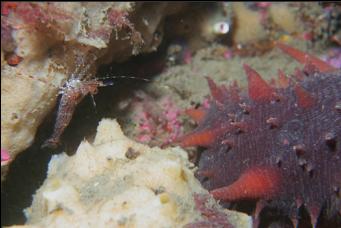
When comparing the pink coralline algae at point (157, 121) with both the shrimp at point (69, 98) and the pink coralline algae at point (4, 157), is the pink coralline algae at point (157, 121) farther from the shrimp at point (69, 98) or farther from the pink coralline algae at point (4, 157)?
the pink coralline algae at point (4, 157)

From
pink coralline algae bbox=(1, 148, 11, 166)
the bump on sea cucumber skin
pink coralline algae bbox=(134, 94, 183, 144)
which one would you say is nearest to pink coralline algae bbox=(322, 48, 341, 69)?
the bump on sea cucumber skin

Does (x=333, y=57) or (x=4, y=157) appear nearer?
(x=4, y=157)

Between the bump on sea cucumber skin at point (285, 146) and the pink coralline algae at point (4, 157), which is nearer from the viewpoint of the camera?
the bump on sea cucumber skin at point (285, 146)

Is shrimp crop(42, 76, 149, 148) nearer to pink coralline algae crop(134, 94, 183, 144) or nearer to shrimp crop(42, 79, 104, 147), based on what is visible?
shrimp crop(42, 79, 104, 147)

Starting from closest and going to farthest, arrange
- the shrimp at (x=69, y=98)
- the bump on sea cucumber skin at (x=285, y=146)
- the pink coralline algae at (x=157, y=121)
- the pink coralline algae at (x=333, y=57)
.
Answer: the bump on sea cucumber skin at (x=285, y=146)
the shrimp at (x=69, y=98)
the pink coralline algae at (x=157, y=121)
the pink coralline algae at (x=333, y=57)

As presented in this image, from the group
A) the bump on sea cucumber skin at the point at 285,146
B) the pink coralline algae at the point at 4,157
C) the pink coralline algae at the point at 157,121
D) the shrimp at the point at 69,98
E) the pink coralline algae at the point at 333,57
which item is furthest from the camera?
the pink coralline algae at the point at 333,57

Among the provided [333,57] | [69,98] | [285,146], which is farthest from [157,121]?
[333,57]

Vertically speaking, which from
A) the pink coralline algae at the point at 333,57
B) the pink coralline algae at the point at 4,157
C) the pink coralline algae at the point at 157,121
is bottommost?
the pink coralline algae at the point at 157,121

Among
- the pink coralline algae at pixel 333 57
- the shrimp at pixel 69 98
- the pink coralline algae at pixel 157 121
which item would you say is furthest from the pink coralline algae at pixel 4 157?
the pink coralline algae at pixel 333 57

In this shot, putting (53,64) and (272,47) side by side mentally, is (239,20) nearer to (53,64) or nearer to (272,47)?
(272,47)

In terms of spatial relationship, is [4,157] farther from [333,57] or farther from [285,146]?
[333,57]
